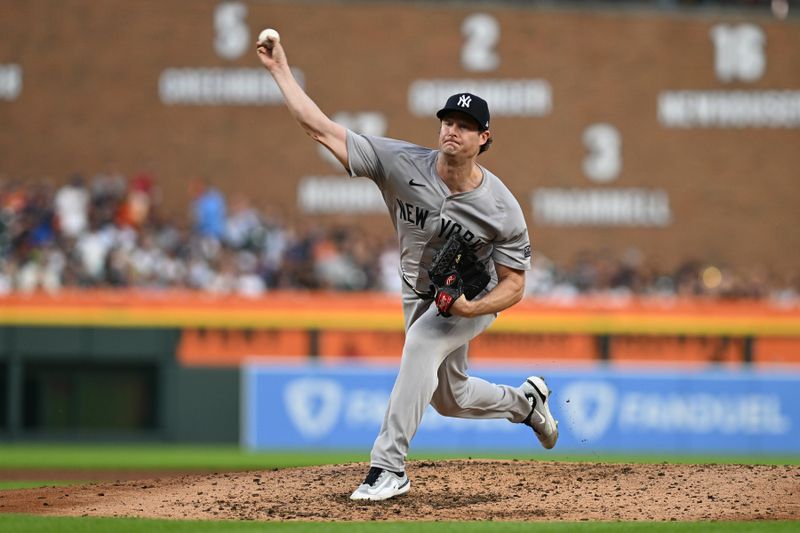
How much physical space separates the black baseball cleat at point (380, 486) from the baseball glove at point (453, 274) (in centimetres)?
96

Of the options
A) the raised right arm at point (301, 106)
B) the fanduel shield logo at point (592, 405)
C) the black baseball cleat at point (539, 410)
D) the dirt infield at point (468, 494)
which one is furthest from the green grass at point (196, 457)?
the raised right arm at point (301, 106)

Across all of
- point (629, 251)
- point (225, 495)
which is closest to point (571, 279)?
point (629, 251)

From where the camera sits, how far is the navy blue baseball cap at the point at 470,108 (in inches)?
269

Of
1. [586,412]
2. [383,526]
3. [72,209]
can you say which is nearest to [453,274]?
[383,526]

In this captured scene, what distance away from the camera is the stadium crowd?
16.3 metres

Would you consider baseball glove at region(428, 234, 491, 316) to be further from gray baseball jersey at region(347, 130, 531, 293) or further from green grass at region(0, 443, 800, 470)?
green grass at region(0, 443, 800, 470)

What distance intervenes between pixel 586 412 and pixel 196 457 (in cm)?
473

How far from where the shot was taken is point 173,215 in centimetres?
1947

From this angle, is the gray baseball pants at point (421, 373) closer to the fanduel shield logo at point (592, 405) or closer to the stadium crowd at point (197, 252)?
the fanduel shield logo at point (592, 405)

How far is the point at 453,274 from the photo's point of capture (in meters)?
6.94

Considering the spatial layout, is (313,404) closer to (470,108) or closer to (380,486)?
(380,486)

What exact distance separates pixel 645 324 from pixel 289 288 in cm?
462

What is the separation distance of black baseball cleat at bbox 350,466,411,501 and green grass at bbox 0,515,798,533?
17.5 inches

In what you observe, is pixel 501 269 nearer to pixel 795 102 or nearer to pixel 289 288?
pixel 289 288
